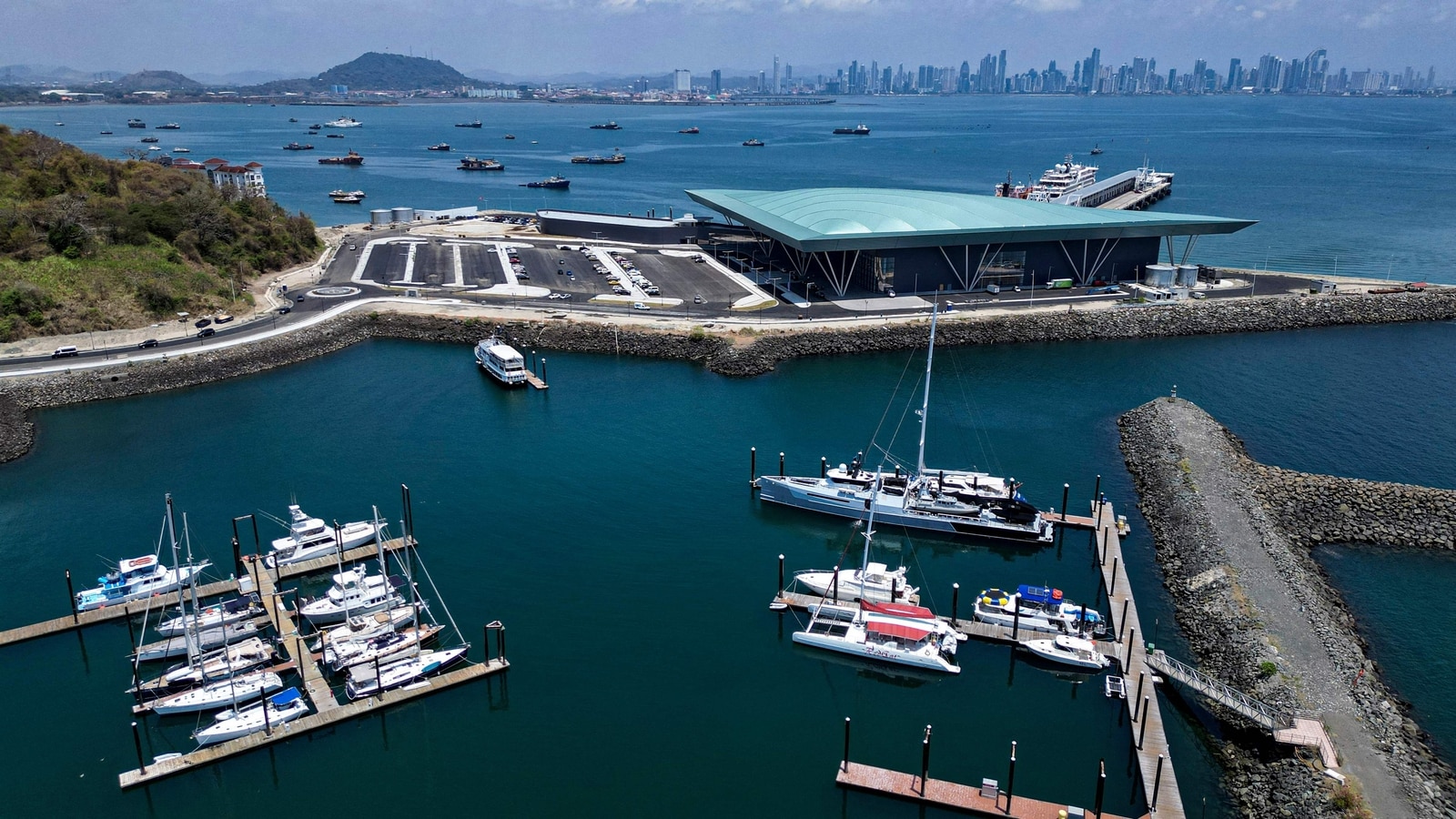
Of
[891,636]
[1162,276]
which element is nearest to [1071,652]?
[891,636]

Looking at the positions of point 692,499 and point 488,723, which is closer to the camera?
point 488,723

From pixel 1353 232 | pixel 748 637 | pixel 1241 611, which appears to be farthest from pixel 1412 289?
pixel 748 637

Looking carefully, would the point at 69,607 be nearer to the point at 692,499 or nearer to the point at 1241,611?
the point at 692,499

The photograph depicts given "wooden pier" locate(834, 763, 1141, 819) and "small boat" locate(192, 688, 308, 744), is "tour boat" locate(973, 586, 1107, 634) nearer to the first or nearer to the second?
"wooden pier" locate(834, 763, 1141, 819)

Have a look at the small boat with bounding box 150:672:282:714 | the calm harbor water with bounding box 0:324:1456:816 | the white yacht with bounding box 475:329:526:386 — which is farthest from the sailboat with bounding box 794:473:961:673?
the white yacht with bounding box 475:329:526:386

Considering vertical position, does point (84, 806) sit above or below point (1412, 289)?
below
